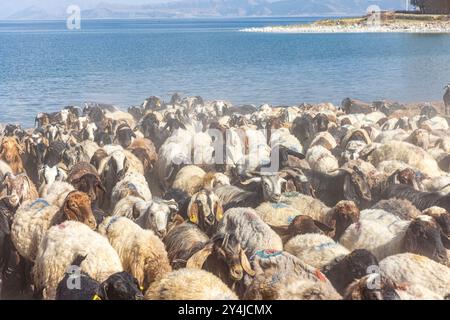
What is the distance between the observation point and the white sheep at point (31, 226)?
29.0 ft

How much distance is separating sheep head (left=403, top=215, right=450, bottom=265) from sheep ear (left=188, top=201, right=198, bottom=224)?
325cm

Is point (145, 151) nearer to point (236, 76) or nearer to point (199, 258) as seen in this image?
point (199, 258)

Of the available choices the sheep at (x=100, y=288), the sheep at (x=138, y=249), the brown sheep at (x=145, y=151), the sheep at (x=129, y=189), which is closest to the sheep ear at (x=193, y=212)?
the sheep at (x=138, y=249)

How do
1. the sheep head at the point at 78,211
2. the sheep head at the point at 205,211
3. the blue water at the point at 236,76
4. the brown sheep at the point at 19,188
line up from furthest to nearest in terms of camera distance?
1. the blue water at the point at 236,76
2. the brown sheep at the point at 19,188
3. the sheep head at the point at 205,211
4. the sheep head at the point at 78,211

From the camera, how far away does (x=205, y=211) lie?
9562 mm

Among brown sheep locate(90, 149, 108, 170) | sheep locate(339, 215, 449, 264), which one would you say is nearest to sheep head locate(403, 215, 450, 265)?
sheep locate(339, 215, 449, 264)

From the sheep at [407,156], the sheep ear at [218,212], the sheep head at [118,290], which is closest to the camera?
the sheep head at [118,290]

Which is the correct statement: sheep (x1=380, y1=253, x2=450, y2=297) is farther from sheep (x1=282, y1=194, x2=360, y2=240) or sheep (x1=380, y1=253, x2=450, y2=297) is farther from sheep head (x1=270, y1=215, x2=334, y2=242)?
sheep (x1=282, y1=194, x2=360, y2=240)

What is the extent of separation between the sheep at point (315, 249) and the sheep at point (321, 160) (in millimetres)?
4648

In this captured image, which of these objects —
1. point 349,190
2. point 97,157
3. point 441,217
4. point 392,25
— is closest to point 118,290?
point 441,217

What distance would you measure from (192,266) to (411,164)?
23.2 feet

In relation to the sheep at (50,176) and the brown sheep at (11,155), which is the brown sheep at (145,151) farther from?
the brown sheep at (11,155)

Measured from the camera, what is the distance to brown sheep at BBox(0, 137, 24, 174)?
540 inches
